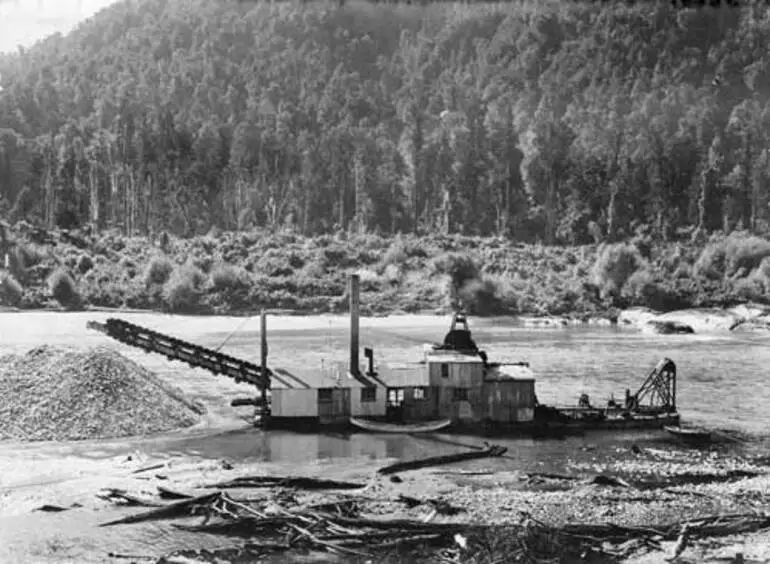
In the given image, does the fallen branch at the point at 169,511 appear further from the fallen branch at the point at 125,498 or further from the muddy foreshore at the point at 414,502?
the fallen branch at the point at 125,498

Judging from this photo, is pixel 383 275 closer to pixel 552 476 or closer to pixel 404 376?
pixel 404 376

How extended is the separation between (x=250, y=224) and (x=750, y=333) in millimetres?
98344

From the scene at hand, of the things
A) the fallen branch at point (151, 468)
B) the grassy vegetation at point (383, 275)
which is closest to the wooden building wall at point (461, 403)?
the fallen branch at point (151, 468)

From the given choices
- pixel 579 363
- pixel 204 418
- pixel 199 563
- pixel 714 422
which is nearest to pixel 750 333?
pixel 579 363

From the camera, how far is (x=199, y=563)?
32406 millimetres

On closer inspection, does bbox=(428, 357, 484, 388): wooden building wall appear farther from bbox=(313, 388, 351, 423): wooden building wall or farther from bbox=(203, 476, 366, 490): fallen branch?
bbox=(203, 476, 366, 490): fallen branch

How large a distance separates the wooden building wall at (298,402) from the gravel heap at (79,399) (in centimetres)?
552

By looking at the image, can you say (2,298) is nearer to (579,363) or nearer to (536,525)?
(579,363)

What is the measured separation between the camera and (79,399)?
54.1m

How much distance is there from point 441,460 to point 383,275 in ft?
311

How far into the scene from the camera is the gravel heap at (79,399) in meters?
52.4

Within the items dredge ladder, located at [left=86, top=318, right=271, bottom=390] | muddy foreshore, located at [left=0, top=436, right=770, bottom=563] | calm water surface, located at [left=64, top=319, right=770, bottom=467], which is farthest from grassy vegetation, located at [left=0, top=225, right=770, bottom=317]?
muddy foreshore, located at [left=0, top=436, right=770, bottom=563]

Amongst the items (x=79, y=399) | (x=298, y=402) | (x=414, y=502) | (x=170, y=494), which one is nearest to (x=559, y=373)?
(x=298, y=402)

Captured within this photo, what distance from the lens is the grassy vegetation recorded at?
12900 cm
